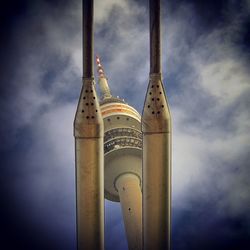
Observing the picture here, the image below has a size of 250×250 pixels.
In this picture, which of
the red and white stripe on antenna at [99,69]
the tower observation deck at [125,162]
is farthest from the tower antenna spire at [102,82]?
the tower observation deck at [125,162]

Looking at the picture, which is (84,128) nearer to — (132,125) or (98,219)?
(98,219)

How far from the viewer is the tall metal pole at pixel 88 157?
1023 centimetres

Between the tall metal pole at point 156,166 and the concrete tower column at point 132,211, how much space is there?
13.7 ft

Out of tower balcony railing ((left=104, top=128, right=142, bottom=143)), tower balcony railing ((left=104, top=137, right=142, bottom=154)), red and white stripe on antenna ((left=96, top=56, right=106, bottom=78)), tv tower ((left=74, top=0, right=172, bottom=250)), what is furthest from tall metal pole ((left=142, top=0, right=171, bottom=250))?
red and white stripe on antenna ((left=96, top=56, right=106, bottom=78))

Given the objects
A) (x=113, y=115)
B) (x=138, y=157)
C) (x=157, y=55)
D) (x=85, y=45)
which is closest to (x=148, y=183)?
(x=157, y=55)

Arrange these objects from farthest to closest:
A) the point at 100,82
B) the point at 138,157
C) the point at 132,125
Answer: the point at 100,82 < the point at 132,125 < the point at 138,157

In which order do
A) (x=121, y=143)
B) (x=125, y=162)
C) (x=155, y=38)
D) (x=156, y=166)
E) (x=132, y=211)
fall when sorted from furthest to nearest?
(x=121, y=143)
(x=125, y=162)
(x=132, y=211)
(x=155, y=38)
(x=156, y=166)

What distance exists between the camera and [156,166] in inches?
391

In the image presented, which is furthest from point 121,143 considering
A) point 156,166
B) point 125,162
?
point 156,166

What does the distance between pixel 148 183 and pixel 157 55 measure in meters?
4.49

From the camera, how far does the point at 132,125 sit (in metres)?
17.8

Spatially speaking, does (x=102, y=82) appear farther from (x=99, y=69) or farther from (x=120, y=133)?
(x=120, y=133)

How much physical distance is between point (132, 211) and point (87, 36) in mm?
8611

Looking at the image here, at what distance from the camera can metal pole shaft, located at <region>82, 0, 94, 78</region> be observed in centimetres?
1053
